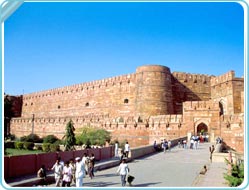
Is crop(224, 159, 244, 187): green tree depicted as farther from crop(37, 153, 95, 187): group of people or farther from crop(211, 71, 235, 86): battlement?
crop(211, 71, 235, 86): battlement

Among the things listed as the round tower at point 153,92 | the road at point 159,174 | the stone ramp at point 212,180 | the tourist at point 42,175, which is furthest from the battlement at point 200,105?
the tourist at point 42,175

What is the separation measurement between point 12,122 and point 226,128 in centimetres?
2250

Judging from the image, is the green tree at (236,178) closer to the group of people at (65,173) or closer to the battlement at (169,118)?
the group of people at (65,173)

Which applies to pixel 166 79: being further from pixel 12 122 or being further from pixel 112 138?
pixel 12 122

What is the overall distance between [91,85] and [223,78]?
11326mm

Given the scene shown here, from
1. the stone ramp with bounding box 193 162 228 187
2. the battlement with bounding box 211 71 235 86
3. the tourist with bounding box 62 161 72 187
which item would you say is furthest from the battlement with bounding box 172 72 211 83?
the tourist with bounding box 62 161 72 187

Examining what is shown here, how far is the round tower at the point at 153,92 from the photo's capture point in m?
23.2

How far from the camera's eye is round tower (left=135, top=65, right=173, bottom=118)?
76.2ft

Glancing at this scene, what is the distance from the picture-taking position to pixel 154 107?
23141 mm

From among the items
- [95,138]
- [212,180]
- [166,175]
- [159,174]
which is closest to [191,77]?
[95,138]

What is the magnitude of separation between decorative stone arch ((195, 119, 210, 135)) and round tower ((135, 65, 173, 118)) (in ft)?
11.0

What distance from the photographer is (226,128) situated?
19.0 metres

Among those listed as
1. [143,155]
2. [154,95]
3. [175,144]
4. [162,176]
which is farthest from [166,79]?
[162,176]

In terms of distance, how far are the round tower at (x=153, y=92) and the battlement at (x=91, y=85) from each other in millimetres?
1719
